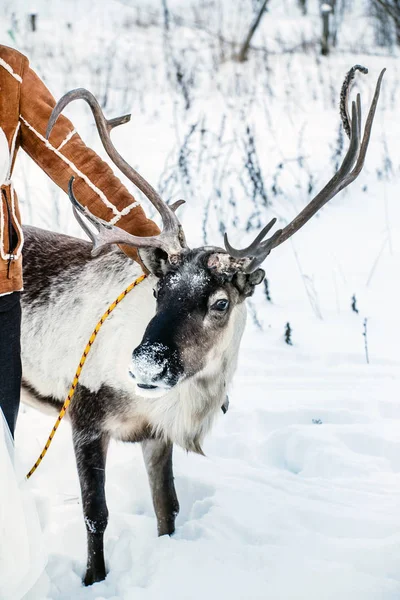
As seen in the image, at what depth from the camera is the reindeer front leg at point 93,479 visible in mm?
2875

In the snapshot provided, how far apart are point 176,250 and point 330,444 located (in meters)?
1.46

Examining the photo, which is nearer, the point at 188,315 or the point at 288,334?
the point at 188,315

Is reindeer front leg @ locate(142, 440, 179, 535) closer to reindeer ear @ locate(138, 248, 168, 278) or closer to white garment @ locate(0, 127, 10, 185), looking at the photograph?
reindeer ear @ locate(138, 248, 168, 278)

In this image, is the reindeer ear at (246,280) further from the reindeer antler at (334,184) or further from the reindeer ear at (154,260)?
the reindeer ear at (154,260)

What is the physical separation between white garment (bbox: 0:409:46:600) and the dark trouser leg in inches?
7.7

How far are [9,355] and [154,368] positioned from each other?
48 cm

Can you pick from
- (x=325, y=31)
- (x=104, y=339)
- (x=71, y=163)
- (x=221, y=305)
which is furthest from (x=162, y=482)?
(x=325, y=31)

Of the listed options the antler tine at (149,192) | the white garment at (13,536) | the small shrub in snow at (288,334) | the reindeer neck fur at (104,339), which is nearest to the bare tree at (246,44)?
the small shrub in snow at (288,334)

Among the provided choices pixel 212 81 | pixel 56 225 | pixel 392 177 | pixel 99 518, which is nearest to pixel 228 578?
pixel 99 518

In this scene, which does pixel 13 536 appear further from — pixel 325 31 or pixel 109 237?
pixel 325 31

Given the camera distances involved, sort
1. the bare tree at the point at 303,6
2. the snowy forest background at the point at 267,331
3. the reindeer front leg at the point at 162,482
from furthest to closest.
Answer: the bare tree at the point at 303,6
the reindeer front leg at the point at 162,482
the snowy forest background at the point at 267,331

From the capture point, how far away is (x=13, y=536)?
2205 millimetres

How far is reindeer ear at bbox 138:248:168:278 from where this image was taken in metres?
2.68

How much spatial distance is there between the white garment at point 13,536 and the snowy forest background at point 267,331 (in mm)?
433
